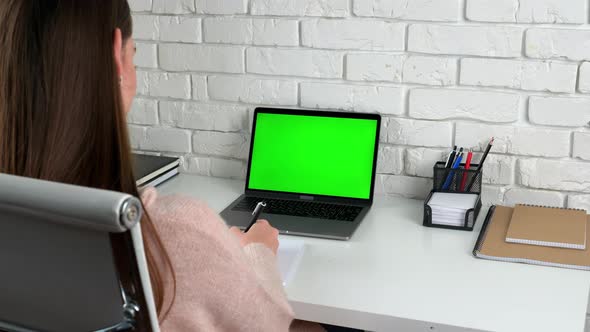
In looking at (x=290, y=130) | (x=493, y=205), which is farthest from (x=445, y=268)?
(x=290, y=130)

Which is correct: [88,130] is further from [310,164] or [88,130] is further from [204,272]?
[310,164]

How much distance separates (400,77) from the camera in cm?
172

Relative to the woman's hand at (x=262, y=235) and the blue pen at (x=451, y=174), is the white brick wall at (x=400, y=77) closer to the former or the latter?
the blue pen at (x=451, y=174)

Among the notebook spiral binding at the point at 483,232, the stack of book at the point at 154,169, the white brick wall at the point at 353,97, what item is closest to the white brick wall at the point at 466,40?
the white brick wall at the point at 353,97

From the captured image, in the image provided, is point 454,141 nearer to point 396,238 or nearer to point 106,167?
point 396,238

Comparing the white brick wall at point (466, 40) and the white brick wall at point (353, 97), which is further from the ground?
the white brick wall at point (466, 40)

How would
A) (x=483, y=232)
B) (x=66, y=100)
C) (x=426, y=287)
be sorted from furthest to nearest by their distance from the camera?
(x=483, y=232)
(x=426, y=287)
(x=66, y=100)

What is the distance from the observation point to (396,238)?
153 centimetres

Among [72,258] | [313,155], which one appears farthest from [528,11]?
[72,258]

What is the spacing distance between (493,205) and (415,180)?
0.63 ft

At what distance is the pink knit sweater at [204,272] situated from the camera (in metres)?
0.92

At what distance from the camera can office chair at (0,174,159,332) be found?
0.71 metres

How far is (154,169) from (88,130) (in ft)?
3.09

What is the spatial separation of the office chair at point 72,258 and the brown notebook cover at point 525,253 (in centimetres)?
80
